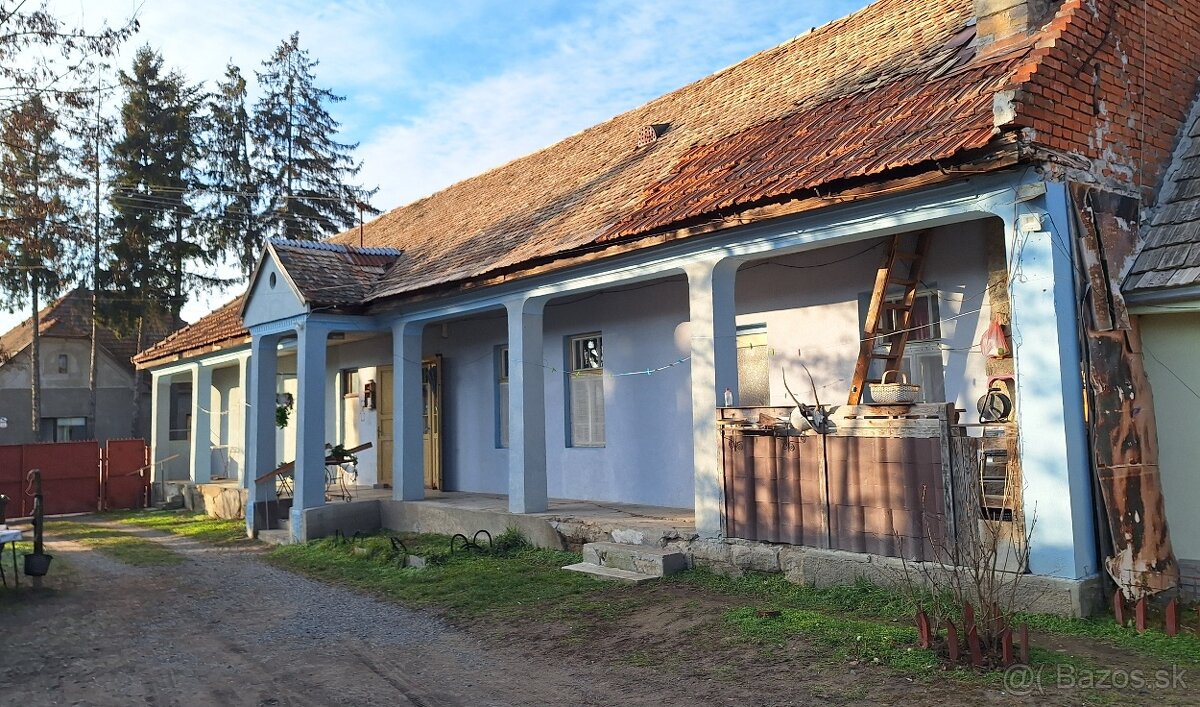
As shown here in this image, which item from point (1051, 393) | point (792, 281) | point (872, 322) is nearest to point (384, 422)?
point (792, 281)

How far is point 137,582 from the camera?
10289 millimetres

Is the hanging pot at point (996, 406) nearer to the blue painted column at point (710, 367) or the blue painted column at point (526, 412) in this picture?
the blue painted column at point (710, 367)

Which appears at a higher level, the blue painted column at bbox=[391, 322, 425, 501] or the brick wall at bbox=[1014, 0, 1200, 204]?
the brick wall at bbox=[1014, 0, 1200, 204]

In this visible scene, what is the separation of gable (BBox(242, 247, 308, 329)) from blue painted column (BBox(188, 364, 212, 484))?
6.02 m

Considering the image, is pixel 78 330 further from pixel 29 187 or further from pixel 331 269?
pixel 331 269

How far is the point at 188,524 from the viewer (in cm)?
1628

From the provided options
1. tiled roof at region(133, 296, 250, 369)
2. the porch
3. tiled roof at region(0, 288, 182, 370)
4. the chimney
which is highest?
tiled roof at region(0, 288, 182, 370)

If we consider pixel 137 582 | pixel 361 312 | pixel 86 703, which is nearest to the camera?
pixel 86 703

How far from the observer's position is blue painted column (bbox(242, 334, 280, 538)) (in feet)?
46.8

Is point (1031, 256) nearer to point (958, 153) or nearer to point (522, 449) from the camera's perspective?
point (958, 153)

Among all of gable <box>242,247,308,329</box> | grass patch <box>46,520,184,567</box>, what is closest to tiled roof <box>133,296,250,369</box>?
gable <box>242,247,308,329</box>

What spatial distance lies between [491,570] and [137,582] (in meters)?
4.29

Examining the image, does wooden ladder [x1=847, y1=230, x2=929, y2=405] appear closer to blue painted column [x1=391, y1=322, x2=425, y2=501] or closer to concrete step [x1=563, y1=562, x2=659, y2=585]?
concrete step [x1=563, y1=562, x2=659, y2=585]

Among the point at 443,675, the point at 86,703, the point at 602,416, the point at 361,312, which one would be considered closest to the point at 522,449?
the point at 602,416
